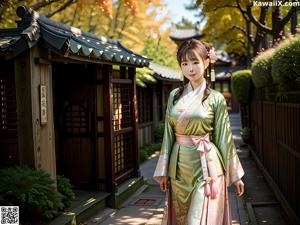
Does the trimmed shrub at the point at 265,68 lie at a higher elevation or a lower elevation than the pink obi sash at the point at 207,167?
higher

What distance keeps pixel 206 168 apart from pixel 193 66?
1.09 m

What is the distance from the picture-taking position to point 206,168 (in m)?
3.97

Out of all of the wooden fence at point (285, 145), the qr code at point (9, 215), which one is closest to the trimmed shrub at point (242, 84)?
the wooden fence at point (285, 145)

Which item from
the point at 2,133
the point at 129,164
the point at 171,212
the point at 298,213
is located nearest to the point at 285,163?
the point at 298,213

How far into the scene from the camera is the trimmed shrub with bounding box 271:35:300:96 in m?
5.14

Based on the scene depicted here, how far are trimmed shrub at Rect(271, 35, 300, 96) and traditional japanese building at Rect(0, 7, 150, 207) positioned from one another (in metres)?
2.75

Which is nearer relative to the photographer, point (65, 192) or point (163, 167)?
point (163, 167)

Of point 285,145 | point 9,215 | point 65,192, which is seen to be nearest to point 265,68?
point 285,145

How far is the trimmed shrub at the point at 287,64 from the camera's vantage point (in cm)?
514

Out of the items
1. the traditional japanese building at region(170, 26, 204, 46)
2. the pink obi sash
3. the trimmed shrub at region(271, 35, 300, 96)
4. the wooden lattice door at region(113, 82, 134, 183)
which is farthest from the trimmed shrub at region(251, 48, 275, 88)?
the traditional japanese building at region(170, 26, 204, 46)

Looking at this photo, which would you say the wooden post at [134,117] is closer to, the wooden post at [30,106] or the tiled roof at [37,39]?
the tiled roof at [37,39]

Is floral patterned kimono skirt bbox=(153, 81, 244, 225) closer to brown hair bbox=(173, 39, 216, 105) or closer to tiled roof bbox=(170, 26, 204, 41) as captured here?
brown hair bbox=(173, 39, 216, 105)

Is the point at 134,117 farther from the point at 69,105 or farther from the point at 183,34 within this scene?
the point at 183,34

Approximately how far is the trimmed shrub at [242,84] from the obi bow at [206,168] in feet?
33.0
